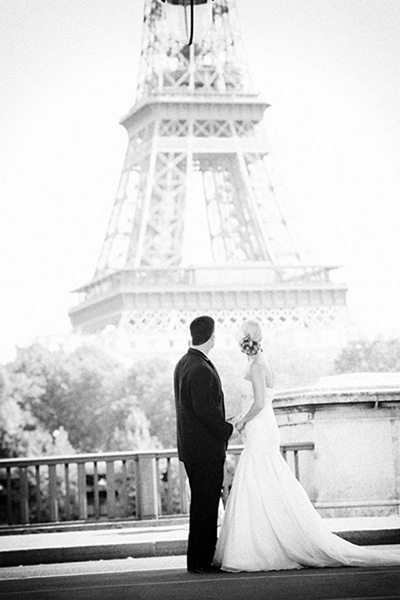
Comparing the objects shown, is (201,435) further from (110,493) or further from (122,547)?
(110,493)

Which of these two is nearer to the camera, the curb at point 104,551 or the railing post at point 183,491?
the curb at point 104,551

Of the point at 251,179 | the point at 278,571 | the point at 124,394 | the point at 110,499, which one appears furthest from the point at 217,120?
the point at 278,571

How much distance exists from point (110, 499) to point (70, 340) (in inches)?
1348

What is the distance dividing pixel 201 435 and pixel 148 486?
14.1 feet

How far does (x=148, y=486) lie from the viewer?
12.9 m

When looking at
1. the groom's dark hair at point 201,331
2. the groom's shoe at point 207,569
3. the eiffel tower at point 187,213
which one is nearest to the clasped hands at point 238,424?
the groom's dark hair at point 201,331

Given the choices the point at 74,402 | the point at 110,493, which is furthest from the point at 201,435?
the point at 74,402

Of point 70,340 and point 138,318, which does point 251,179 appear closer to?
point 138,318

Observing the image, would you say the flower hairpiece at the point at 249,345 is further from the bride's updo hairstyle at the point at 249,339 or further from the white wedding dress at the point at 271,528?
the white wedding dress at the point at 271,528

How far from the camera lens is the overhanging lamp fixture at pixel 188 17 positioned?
11.3 meters

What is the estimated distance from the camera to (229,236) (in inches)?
2265

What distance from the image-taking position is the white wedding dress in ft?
28.8

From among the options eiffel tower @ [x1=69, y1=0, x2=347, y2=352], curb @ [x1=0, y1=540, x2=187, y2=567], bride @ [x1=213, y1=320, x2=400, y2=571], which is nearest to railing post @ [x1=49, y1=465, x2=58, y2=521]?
curb @ [x1=0, y1=540, x2=187, y2=567]

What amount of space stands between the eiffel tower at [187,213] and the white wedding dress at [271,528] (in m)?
42.8
